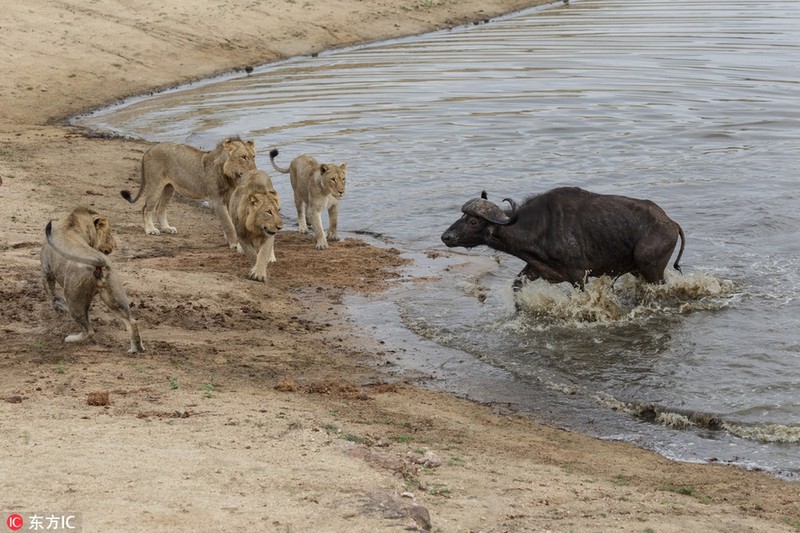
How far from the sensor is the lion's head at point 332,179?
1450 centimetres

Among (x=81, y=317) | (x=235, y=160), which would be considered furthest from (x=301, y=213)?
(x=81, y=317)

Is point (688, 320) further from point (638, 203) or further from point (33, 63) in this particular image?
point (33, 63)

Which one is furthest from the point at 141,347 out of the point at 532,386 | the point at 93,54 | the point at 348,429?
the point at 93,54

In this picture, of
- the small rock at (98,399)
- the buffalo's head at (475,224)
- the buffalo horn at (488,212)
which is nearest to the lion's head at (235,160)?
the buffalo's head at (475,224)

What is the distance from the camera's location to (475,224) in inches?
487

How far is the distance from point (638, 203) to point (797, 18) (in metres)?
27.9

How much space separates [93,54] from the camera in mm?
27031

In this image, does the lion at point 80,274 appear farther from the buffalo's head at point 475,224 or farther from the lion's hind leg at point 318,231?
the lion's hind leg at point 318,231

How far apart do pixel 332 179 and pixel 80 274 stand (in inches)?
206

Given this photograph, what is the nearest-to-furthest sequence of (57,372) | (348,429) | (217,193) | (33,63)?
1. (348,429)
2. (57,372)
3. (217,193)
4. (33,63)

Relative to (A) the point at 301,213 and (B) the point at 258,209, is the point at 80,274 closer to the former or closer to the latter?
(B) the point at 258,209

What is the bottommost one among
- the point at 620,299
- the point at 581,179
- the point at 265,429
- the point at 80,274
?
the point at 620,299

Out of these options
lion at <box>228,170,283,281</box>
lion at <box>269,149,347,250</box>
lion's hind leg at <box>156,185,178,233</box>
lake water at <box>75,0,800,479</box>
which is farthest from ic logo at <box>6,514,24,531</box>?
lion's hind leg at <box>156,185,178,233</box>

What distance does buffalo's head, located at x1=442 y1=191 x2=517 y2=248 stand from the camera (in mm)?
12258
